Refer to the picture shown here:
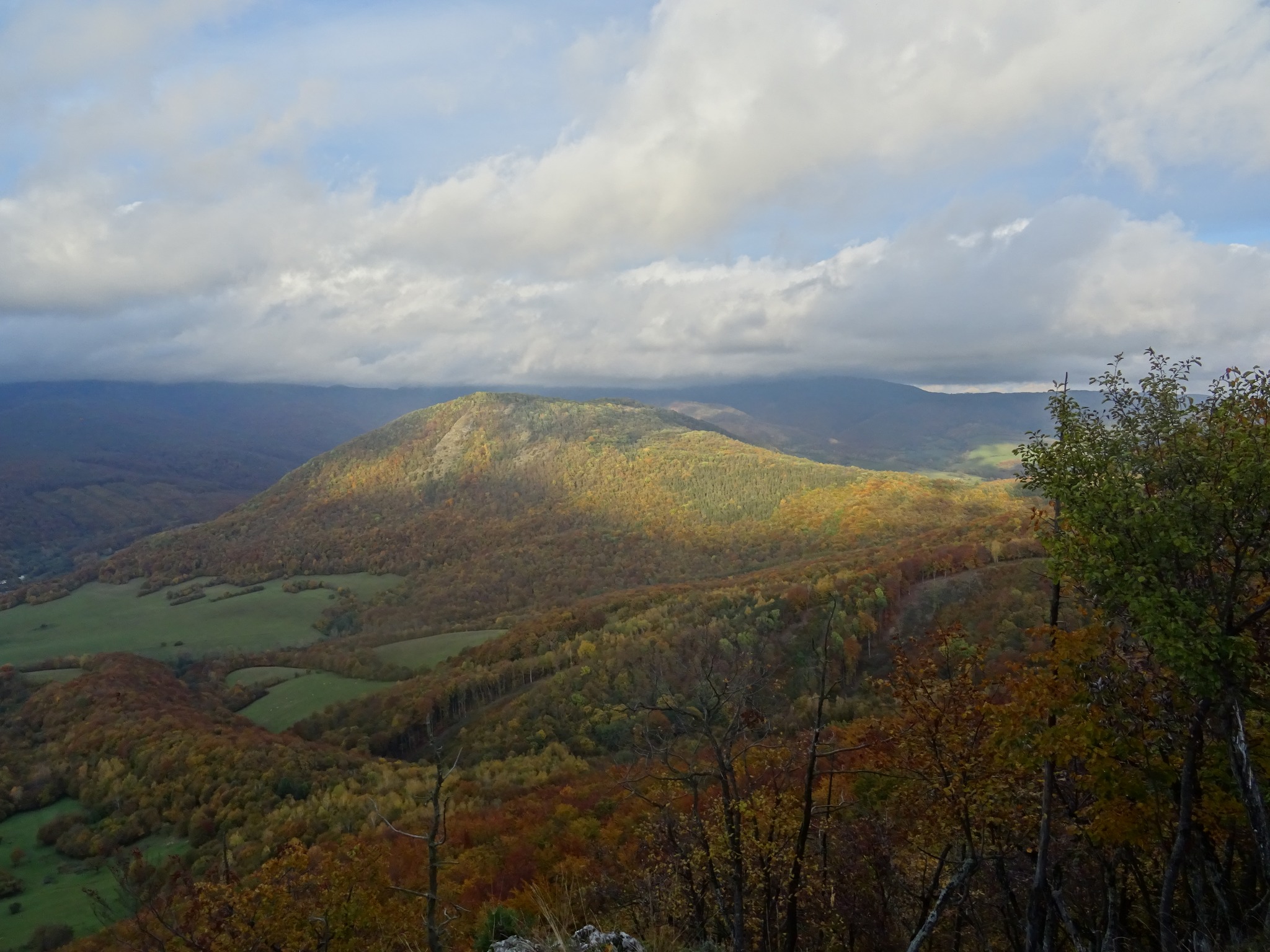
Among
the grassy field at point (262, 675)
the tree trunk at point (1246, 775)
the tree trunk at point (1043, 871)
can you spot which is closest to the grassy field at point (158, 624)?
the grassy field at point (262, 675)

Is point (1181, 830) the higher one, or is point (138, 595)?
point (1181, 830)

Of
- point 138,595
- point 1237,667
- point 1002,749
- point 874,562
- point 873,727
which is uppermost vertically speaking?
point 1237,667

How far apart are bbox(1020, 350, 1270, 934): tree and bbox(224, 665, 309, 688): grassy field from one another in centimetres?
11412

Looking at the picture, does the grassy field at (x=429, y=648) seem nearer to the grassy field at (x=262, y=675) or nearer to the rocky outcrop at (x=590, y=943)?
the grassy field at (x=262, y=675)

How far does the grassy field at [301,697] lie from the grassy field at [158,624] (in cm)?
3444

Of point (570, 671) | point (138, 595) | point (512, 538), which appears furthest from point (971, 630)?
point (138, 595)

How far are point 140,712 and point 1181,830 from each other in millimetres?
98358

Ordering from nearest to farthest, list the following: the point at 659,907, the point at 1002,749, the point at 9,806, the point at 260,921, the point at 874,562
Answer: the point at 1002,749 → the point at 260,921 → the point at 659,907 → the point at 9,806 → the point at 874,562

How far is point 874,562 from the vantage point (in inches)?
3536

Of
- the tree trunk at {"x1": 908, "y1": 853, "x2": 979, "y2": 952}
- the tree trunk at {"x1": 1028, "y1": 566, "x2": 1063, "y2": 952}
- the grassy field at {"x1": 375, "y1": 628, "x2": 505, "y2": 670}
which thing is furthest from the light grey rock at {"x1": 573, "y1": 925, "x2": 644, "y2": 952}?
the grassy field at {"x1": 375, "y1": 628, "x2": 505, "y2": 670}

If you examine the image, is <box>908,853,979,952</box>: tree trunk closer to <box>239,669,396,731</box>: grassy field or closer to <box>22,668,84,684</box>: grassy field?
<box>239,669,396,731</box>: grassy field

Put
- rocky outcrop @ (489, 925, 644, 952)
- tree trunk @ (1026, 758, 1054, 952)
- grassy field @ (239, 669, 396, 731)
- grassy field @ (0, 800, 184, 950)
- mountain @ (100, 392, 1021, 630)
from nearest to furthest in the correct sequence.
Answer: rocky outcrop @ (489, 925, 644, 952) < tree trunk @ (1026, 758, 1054, 952) < grassy field @ (0, 800, 184, 950) < grassy field @ (239, 669, 396, 731) < mountain @ (100, 392, 1021, 630)

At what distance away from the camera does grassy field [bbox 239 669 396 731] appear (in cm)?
8400

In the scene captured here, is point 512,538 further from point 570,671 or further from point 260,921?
point 260,921
